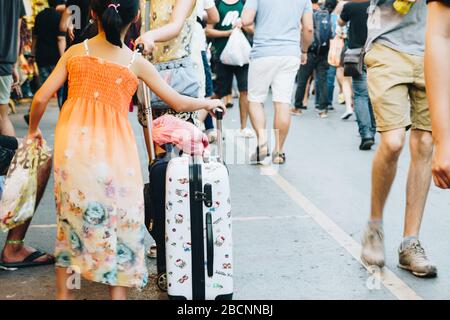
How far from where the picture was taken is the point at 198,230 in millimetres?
3615

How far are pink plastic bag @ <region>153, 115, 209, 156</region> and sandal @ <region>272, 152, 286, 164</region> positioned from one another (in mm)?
4049

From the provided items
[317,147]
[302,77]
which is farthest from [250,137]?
[302,77]

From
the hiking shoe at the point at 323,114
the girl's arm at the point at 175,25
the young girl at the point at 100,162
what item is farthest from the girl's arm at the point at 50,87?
the hiking shoe at the point at 323,114

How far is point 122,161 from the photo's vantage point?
3.37 metres

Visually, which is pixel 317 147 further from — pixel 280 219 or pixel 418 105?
pixel 418 105

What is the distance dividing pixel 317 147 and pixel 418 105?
15.1 ft

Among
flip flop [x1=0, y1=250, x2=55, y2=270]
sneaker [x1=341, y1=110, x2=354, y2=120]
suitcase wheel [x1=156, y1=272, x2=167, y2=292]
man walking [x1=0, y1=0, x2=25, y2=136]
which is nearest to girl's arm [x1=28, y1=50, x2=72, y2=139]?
suitcase wheel [x1=156, y1=272, x2=167, y2=292]


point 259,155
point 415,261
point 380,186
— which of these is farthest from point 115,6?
point 259,155

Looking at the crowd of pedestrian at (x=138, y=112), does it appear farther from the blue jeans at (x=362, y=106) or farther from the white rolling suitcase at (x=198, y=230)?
the blue jeans at (x=362, y=106)

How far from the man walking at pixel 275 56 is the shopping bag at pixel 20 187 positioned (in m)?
4.46

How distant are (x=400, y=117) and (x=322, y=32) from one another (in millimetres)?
8331

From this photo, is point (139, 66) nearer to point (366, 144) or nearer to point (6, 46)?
point (6, 46)

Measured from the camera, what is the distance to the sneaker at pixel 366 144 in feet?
28.5

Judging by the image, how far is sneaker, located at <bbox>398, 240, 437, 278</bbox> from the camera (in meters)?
4.23
